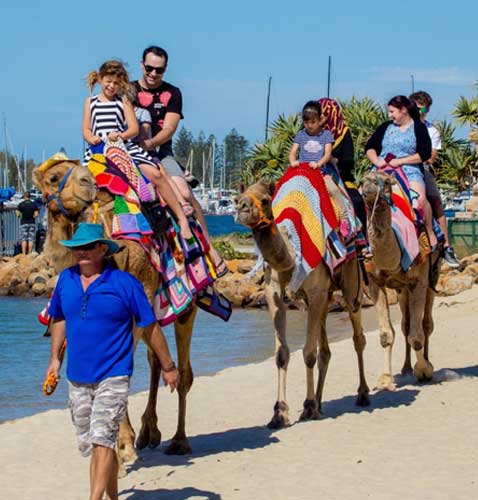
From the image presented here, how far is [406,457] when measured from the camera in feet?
30.5

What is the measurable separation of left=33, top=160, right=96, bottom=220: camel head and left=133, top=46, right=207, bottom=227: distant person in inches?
69.5

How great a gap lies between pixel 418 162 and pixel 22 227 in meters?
25.3

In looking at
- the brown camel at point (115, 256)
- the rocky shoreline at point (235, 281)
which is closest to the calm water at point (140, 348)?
the rocky shoreline at point (235, 281)

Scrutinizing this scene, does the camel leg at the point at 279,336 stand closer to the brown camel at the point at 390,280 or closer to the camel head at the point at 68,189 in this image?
the brown camel at the point at 390,280

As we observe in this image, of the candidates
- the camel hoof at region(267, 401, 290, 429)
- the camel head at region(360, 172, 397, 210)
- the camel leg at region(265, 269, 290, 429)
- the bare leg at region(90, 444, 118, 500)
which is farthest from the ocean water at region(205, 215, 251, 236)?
A: the bare leg at region(90, 444, 118, 500)

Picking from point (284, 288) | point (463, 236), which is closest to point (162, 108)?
point (284, 288)

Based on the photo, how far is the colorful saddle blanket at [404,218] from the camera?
498 inches

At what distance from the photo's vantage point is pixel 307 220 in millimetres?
11047

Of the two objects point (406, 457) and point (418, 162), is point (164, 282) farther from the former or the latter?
point (418, 162)

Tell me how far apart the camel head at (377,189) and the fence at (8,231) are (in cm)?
2947

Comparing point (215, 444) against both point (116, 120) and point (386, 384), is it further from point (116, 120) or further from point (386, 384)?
point (386, 384)

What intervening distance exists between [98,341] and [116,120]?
2.70 m

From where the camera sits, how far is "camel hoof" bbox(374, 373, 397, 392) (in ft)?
42.3

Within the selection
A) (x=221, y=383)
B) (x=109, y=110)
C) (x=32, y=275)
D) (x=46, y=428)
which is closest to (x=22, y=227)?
(x=32, y=275)
